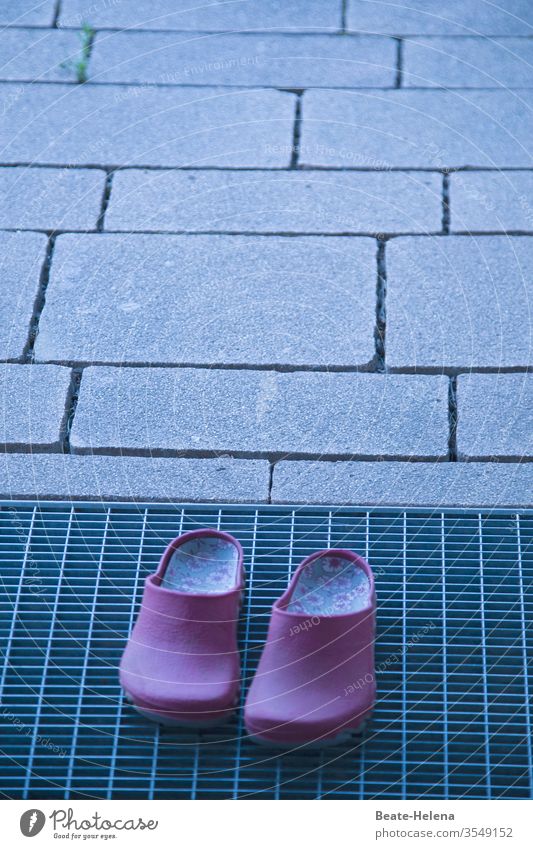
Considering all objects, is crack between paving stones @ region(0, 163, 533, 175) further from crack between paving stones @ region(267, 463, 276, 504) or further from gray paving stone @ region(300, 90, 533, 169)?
crack between paving stones @ region(267, 463, 276, 504)

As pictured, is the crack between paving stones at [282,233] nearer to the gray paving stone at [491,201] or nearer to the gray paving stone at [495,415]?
the gray paving stone at [491,201]

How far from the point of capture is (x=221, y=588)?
1.70 meters

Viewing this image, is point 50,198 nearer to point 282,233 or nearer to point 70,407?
point 282,233

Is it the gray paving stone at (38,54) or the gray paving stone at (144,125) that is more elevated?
the gray paving stone at (38,54)

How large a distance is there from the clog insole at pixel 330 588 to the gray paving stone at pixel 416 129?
1.18 m

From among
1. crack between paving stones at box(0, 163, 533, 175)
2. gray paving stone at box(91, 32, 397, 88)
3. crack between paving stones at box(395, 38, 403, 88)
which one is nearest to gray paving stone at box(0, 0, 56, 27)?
gray paving stone at box(91, 32, 397, 88)

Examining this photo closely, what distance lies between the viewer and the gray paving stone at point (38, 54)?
110 inches

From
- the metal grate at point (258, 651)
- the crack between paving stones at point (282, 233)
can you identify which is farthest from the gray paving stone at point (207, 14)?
the metal grate at point (258, 651)

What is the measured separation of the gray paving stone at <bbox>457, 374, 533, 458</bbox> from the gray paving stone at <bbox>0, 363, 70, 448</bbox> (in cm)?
75

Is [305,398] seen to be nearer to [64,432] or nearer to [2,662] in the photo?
[64,432]

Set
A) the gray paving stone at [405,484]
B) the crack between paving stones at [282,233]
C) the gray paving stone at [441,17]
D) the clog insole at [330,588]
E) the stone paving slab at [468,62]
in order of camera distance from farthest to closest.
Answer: the gray paving stone at [441,17]
the stone paving slab at [468,62]
the crack between paving stones at [282,233]
the gray paving stone at [405,484]
the clog insole at [330,588]
